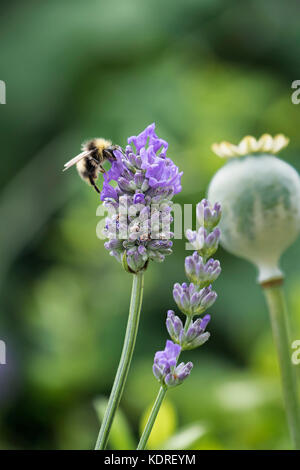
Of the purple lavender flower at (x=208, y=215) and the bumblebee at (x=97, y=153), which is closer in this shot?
the purple lavender flower at (x=208, y=215)

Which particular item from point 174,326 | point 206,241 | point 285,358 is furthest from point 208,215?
point 285,358

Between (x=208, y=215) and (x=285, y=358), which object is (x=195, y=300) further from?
(x=285, y=358)

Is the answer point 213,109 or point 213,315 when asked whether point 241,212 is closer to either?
point 213,315

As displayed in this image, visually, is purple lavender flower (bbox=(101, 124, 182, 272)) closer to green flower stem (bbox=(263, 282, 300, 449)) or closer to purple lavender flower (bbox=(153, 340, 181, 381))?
purple lavender flower (bbox=(153, 340, 181, 381))

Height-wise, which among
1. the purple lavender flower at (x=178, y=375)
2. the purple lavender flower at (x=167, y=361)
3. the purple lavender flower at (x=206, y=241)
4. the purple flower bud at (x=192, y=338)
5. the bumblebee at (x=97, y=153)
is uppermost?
the bumblebee at (x=97, y=153)
